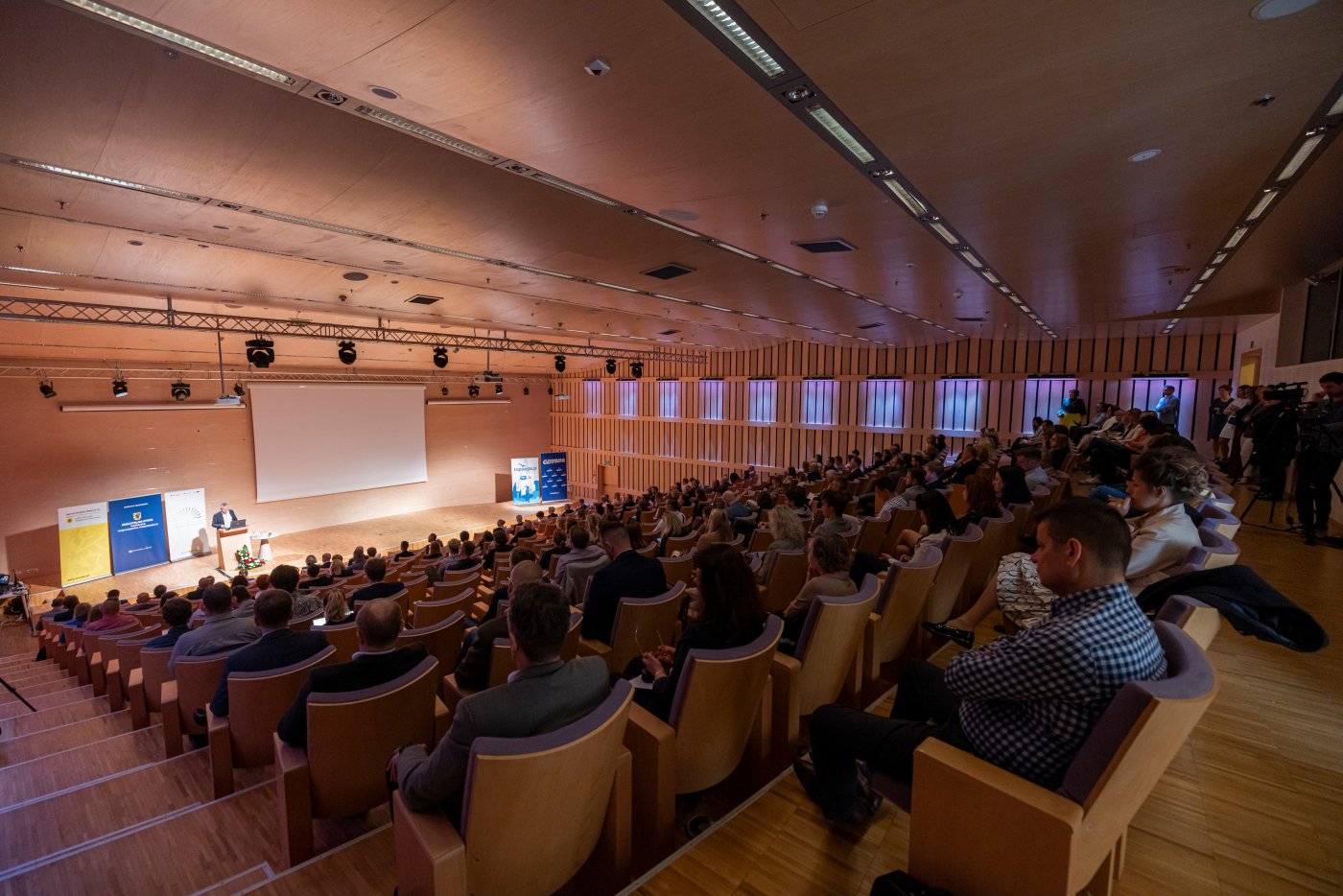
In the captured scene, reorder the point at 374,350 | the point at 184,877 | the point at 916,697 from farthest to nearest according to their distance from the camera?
1. the point at 374,350
2. the point at 184,877
3. the point at 916,697

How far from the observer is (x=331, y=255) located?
685 centimetres

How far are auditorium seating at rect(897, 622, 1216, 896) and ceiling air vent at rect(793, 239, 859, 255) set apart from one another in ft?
17.3

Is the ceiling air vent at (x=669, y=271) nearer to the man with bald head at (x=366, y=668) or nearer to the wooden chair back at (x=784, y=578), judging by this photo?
the wooden chair back at (x=784, y=578)

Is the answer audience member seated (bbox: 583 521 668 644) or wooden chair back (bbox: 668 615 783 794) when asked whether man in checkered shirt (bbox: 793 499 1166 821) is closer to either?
wooden chair back (bbox: 668 615 783 794)

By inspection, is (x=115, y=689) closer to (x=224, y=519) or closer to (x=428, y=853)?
(x=428, y=853)

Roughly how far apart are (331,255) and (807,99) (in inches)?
245

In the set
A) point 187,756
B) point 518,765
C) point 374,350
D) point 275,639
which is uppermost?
point 374,350

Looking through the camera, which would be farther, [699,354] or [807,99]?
[699,354]

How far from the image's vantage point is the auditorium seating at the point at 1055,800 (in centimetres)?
129

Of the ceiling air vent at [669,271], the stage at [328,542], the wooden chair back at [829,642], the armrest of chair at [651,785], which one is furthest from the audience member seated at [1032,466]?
the stage at [328,542]

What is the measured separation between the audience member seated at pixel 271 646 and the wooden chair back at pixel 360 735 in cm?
103

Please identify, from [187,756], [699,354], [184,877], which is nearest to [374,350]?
[699,354]

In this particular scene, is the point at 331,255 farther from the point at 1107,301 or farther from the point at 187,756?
the point at 1107,301

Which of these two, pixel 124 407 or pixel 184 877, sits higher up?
pixel 124 407
